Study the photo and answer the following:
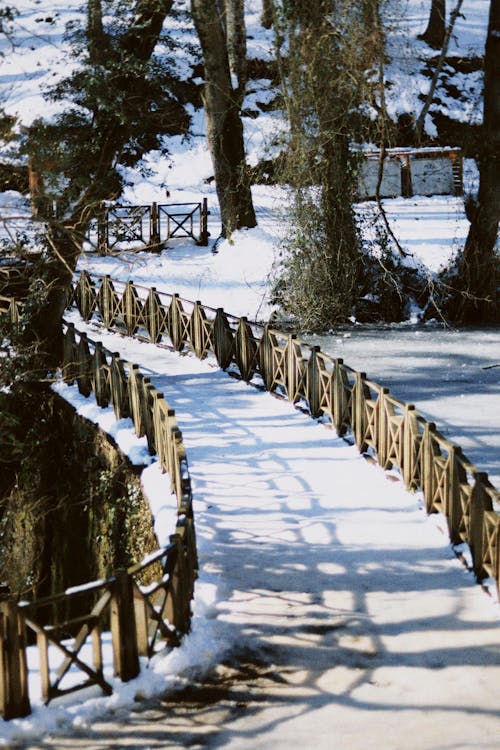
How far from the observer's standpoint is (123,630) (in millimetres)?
7496

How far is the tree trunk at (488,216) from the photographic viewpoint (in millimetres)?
22703

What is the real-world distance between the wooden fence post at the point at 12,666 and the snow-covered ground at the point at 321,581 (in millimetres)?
124

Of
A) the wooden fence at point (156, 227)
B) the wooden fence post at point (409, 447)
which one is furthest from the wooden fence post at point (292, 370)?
the wooden fence at point (156, 227)

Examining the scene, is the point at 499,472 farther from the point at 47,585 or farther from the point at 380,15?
the point at 380,15

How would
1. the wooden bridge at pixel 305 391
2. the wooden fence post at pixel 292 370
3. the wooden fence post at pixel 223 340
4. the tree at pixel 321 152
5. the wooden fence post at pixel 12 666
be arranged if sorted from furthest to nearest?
the tree at pixel 321 152
the wooden fence post at pixel 223 340
the wooden fence post at pixel 292 370
the wooden bridge at pixel 305 391
the wooden fence post at pixel 12 666

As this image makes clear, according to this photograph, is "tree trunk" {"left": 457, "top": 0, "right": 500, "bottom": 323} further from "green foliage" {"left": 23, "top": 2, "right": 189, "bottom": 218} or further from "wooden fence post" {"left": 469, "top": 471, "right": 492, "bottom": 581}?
"wooden fence post" {"left": 469, "top": 471, "right": 492, "bottom": 581}

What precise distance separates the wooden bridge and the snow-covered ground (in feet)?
0.99

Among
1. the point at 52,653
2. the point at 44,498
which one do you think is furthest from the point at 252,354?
the point at 52,653

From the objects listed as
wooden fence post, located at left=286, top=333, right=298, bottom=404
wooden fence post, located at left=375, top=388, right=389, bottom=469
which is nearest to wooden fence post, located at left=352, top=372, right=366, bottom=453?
wooden fence post, located at left=375, top=388, right=389, bottom=469

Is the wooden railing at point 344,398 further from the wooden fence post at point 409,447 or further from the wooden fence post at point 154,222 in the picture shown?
the wooden fence post at point 154,222

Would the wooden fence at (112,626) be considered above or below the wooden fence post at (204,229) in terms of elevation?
below

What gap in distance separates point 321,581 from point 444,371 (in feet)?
29.8

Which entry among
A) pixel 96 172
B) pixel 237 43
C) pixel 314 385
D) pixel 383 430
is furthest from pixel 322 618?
pixel 237 43

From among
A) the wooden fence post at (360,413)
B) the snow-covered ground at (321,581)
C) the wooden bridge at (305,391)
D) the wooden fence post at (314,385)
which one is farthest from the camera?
the wooden fence post at (314,385)
